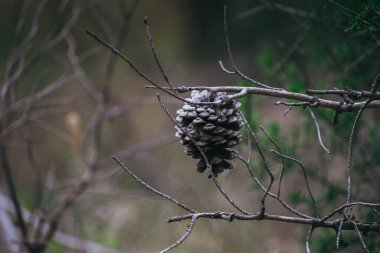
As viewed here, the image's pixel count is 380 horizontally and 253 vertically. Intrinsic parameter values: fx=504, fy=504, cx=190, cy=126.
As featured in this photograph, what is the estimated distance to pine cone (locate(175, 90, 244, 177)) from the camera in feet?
5.35

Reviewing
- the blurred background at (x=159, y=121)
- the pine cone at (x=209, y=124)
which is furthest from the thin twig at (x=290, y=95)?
the blurred background at (x=159, y=121)

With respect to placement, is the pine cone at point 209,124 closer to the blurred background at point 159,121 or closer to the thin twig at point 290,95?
the thin twig at point 290,95

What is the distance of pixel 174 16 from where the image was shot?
6.80m

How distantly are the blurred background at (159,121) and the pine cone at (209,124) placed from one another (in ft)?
1.67

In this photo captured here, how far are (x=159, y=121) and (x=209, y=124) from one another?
5205 mm

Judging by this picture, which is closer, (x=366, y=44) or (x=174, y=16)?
(x=366, y=44)

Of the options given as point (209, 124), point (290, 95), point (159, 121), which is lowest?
point (209, 124)

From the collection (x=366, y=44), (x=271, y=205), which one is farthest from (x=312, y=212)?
(x=271, y=205)

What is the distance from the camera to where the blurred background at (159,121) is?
2918 mm

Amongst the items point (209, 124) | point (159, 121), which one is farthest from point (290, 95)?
point (159, 121)

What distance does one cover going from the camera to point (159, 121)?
6812mm

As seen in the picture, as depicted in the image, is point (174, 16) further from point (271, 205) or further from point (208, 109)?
point (208, 109)

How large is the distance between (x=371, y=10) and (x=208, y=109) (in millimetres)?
636

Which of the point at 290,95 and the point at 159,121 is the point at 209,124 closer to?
the point at 290,95
